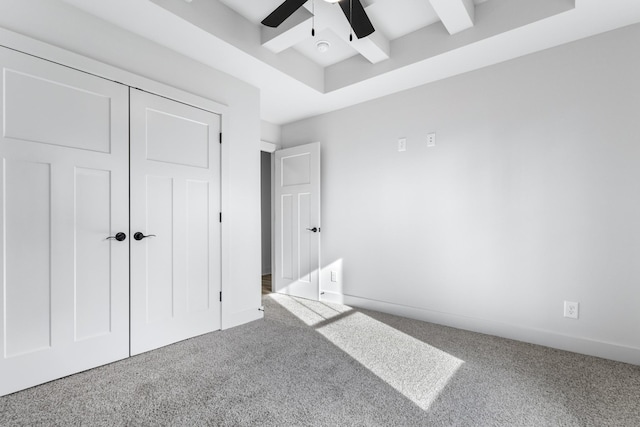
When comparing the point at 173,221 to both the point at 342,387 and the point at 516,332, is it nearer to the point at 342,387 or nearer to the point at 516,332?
the point at 342,387

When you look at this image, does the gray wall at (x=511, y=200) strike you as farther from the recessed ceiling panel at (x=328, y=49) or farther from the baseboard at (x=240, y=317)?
the baseboard at (x=240, y=317)

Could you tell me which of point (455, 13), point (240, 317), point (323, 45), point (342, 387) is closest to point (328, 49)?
point (323, 45)

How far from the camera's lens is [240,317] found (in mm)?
3059

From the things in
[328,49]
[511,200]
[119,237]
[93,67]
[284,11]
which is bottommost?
[119,237]

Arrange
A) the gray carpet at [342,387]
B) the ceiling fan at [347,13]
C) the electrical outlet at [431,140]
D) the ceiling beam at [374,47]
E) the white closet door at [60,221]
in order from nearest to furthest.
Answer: the gray carpet at [342,387]
the white closet door at [60,221]
the ceiling fan at [347,13]
the ceiling beam at [374,47]
the electrical outlet at [431,140]

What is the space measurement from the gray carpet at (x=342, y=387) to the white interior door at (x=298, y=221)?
143 cm

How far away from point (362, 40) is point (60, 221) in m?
2.59

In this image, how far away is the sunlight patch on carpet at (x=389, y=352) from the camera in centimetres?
192

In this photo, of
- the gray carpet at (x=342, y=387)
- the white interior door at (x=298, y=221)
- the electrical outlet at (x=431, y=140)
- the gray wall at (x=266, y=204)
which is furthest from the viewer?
the gray wall at (x=266, y=204)

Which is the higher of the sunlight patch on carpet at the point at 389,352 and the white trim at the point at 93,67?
the white trim at the point at 93,67

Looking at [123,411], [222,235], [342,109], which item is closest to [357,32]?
[342,109]

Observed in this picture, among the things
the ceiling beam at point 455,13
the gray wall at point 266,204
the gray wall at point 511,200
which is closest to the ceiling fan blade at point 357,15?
the ceiling beam at point 455,13

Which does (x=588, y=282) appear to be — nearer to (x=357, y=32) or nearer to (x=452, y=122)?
(x=452, y=122)

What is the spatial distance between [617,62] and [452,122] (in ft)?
3.87
